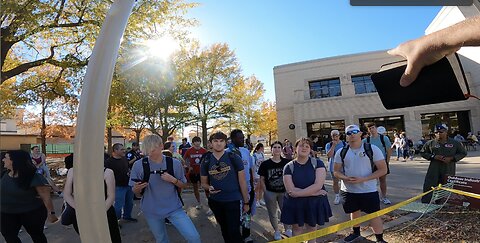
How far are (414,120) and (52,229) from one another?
28.1 metres

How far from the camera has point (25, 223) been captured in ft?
14.8

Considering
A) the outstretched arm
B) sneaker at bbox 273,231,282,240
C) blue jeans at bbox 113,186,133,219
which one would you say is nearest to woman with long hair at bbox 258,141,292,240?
sneaker at bbox 273,231,282,240

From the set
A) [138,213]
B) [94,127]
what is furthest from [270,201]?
[94,127]

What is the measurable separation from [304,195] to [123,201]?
14.0ft

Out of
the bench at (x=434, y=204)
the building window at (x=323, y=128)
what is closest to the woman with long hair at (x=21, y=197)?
the bench at (x=434, y=204)

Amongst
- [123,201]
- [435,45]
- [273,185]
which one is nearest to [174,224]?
[273,185]

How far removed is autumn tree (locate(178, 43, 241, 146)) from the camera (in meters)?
25.2

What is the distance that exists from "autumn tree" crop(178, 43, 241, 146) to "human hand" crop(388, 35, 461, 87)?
23.1 meters

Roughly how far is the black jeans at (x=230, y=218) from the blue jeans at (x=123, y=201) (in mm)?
3129

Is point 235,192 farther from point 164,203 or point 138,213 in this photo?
point 138,213

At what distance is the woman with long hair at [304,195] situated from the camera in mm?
4512

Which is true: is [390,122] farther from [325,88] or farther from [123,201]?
[123,201]

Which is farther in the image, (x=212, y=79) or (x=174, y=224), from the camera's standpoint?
(x=212, y=79)

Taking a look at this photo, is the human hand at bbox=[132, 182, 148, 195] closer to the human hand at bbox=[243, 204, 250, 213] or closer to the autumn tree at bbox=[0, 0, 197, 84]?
the human hand at bbox=[243, 204, 250, 213]
